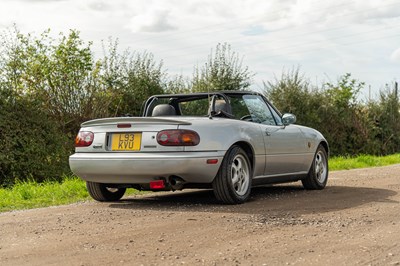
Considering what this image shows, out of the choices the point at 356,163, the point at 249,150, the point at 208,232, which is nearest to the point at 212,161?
the point at 249,150

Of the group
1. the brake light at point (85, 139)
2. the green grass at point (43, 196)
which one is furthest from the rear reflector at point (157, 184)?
the green grass at point (43, 196)

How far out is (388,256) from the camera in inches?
223

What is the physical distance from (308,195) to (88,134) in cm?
324

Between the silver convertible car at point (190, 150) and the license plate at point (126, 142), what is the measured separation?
0.04ft

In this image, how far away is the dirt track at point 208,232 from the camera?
5.65m

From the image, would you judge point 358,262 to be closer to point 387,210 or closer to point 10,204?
point 387,210

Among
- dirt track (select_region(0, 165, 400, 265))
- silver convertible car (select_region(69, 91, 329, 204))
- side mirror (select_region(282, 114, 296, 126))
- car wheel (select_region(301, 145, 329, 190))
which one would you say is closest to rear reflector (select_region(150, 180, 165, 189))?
silver convertible car (select_region(69, 91, 329, 204))

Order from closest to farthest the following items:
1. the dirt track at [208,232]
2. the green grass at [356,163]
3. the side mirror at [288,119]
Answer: the dirt track at [208,232]
the side mirror at [288,119]
the green grass at [356,163]

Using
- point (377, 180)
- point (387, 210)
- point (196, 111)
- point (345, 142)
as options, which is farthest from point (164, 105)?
point (345, 142)

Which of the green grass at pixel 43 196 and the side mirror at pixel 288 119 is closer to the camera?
the green grass at pixel 43 196

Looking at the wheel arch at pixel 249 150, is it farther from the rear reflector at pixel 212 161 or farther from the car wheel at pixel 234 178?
the rear reflector at pixel 212 161

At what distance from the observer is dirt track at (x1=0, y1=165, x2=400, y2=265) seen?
18.5 ft

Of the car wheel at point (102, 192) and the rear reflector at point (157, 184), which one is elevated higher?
the rear reflector at point (157, 184)

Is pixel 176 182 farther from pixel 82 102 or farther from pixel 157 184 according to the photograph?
pixel 82 102
